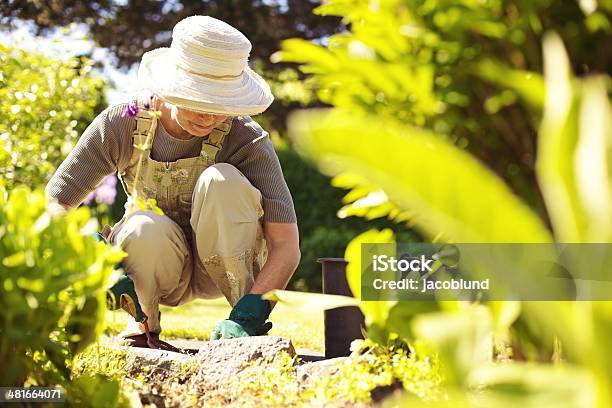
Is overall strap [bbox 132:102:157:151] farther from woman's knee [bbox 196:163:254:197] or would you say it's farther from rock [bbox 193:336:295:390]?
rock [bbox 193:336:295:390]

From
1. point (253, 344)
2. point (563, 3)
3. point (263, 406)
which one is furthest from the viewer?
point (253, 344)

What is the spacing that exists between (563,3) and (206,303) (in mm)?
6331

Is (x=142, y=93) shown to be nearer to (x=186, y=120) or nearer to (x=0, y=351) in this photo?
(x=186, y=120)

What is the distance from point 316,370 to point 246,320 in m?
0.51

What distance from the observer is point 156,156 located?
10.7 ft

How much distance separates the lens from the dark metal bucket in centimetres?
340

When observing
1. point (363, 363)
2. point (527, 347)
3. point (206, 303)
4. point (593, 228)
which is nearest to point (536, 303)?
point (593, 228)

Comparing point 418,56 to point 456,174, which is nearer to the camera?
point 456,174

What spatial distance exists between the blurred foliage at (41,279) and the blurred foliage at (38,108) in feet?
7.36

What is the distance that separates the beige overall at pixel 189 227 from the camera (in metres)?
3.06

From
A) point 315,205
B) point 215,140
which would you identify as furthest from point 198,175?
point 315,205

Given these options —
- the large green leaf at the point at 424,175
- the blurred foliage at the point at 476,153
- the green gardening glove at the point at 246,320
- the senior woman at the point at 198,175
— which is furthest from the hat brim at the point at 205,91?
the large green leaf at the point at 424,175

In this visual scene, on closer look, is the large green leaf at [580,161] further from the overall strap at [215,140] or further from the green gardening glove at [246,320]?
the overall strap at [215,140]

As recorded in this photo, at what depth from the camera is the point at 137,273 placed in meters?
3.16
